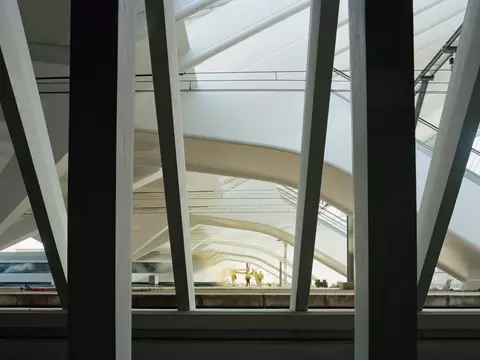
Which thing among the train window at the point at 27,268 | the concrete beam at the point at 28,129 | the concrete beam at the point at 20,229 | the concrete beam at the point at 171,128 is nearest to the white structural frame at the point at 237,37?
Answer: the concrete beam at the point at 171,128

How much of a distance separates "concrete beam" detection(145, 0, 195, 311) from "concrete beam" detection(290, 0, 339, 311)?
2.67 feet

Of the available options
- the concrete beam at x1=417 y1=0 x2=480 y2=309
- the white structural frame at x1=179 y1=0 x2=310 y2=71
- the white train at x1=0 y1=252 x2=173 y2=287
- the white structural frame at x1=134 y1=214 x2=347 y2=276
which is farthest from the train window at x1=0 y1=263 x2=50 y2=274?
the concrete beam at x1=417 y1=0 x2=480 y2=309

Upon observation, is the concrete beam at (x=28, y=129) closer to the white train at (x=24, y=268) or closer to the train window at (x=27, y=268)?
the white train at (x=24, y=268)

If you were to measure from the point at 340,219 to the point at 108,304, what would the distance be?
10553 millimetres

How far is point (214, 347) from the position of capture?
4.29 meters

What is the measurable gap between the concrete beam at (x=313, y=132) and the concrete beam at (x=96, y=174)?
3.96 ft

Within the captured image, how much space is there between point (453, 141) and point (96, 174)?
194 cm

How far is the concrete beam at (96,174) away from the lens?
2506 millimetres

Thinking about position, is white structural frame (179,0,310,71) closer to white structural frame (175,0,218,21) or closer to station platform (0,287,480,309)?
A: white structural frame (175,0,218,21)

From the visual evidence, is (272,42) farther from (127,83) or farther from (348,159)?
(127,83)

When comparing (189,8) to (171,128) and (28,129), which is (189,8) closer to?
(171,128)

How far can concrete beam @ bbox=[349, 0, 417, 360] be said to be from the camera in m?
2.52

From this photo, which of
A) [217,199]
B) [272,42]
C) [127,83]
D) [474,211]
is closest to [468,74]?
[127,83]

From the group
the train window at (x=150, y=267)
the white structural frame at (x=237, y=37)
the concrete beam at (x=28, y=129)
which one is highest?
the white structural frame at (x=237, y=37)
